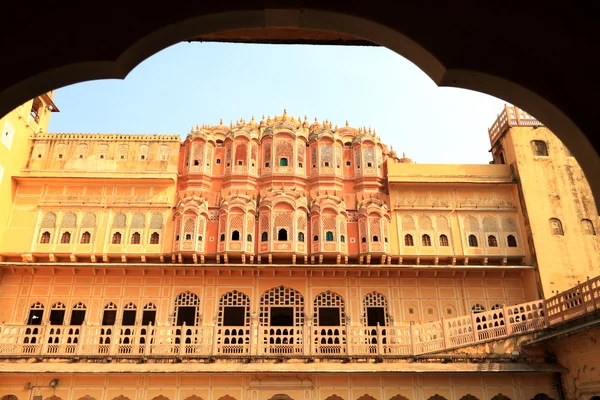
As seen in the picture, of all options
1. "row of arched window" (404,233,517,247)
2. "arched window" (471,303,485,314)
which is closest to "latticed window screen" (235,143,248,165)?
"row of arched window" (404,233,517,247)

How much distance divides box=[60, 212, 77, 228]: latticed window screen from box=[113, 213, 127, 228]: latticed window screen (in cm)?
157

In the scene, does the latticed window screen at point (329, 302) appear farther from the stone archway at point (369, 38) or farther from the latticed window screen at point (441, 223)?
the stone archway at point (369, 38)

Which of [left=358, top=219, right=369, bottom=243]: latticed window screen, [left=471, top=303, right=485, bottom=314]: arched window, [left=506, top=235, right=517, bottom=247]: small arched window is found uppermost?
[left=358, top=219, right=369, bottom=243]: latticed window screen

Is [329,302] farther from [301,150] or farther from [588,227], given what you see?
[588,227]

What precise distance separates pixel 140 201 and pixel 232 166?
410cm

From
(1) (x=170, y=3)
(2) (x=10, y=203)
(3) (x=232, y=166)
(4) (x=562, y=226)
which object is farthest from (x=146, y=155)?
(1) (x=170, y=3)

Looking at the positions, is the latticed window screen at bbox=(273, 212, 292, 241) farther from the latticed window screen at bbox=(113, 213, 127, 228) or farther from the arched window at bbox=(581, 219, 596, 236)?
the arched window at bbox=(581, 219, 596, 236)

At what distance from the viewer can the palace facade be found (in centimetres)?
1648

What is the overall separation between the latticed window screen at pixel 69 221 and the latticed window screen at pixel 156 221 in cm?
306

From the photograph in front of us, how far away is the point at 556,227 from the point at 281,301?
38.3 feet

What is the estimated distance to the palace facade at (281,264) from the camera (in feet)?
54.1

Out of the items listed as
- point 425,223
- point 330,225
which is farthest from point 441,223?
point 330,225

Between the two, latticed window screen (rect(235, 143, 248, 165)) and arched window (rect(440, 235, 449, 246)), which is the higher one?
latticed window screen (rect(235, 143, 248, 165))

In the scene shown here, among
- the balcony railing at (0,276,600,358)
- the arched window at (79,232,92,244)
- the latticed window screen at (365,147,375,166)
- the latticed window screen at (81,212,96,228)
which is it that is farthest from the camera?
the latticed window screen at (365,147,375,166)
